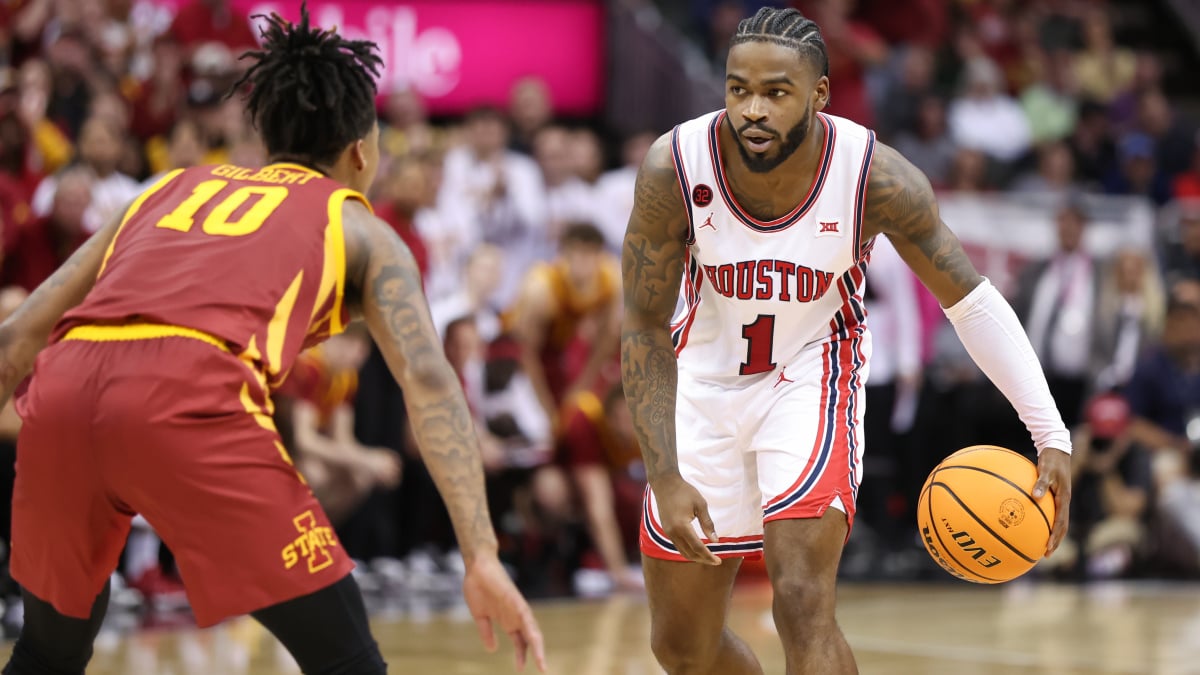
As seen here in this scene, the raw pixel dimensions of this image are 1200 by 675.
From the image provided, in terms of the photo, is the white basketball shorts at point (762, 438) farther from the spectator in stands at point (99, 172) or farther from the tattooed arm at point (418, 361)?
the spectator in stands at point (99, 172)

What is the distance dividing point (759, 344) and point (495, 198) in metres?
6.58

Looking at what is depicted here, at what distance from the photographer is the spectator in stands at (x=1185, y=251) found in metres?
12.7

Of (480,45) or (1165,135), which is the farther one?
(1165,135)

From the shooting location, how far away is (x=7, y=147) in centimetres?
910

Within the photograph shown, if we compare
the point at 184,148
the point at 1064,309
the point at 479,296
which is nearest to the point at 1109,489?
the point at 1064,309

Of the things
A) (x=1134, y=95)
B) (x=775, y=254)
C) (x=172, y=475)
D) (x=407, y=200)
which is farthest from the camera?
(x=1134, y=95)

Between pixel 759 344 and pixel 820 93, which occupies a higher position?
pixel 820 93

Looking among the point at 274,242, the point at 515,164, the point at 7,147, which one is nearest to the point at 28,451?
the point at 274,242

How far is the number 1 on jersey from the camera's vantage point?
4.57 m

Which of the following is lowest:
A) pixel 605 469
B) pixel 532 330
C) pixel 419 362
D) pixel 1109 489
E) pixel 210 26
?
pixel 1109 489

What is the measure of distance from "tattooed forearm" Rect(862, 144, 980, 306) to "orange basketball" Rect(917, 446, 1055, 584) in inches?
20.0

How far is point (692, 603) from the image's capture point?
455 centimetres

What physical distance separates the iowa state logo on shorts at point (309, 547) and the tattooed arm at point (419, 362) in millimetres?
279

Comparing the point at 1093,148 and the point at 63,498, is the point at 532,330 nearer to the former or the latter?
the point at 63,498
